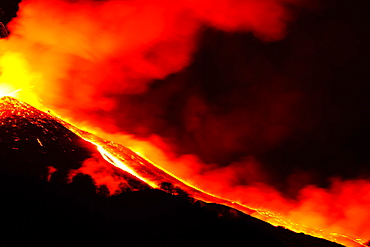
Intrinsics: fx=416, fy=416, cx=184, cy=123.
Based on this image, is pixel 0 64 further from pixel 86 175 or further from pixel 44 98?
pixel 86 175

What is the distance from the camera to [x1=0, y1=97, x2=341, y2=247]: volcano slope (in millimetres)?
2857

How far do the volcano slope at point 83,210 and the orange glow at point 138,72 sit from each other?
1.51ft

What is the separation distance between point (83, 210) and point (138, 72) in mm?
2965

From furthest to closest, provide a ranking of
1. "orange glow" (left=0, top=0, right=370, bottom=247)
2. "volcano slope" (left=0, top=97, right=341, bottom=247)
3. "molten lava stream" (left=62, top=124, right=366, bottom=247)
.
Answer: "orange glow" (left=0, top=0, right=370, bottom=247) → "molten lava stream" (left=62, top=124, right=366, bottom=247) → "volcano slope" (left=0, top=97, right=341, bottom=247)

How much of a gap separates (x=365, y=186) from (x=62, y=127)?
3849 millimetres

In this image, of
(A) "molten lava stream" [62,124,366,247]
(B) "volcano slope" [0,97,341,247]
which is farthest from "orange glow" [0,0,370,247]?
(B) "volcano slope" [0,97,341,247]

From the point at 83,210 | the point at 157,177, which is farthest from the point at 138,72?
the point at 83,210

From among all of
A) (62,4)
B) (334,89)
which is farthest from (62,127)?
(334,89)

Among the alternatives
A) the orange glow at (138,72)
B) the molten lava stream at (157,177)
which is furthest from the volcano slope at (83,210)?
the orange glow at (138,72)

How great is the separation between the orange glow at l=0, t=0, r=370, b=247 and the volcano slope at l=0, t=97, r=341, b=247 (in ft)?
1.51

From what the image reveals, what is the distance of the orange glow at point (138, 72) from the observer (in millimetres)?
4641

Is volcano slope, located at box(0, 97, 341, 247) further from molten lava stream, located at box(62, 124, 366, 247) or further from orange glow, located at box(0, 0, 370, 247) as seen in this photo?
orange glow, located at box(0, 0, 370, 247)

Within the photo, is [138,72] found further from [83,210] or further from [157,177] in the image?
[83,210]

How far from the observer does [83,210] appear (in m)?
3.09
